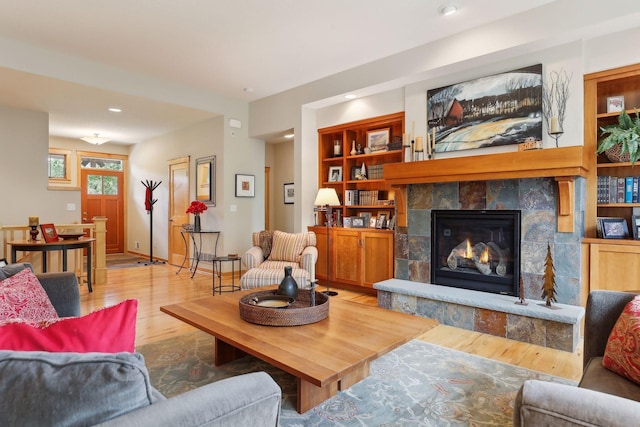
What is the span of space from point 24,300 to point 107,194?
301 inches

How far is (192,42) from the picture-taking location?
12.8 feet

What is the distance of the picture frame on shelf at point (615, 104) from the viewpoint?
3.11 meters

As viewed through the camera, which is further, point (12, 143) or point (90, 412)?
point (12, 143)

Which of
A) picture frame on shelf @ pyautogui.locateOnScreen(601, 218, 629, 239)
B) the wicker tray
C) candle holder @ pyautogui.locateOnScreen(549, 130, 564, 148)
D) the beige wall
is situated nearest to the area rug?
the wicker tray

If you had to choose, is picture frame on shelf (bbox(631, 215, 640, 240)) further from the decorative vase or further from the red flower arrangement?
the red flower arrangement

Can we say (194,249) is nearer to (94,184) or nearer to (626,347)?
(94,184)

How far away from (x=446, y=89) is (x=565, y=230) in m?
1.83

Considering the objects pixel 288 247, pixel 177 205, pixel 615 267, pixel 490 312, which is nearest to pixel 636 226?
pixel 615 267

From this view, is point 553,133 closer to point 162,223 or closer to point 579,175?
point 579,175

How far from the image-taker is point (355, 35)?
12.2ft

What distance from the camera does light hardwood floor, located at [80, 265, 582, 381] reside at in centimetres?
265

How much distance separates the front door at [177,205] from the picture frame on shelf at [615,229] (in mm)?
6085

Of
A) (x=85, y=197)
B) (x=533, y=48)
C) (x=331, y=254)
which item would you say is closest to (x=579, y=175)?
(x=533, y=48)

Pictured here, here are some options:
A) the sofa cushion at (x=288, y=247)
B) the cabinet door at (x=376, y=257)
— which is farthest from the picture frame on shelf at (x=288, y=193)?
the cabinet door at (x=376, y=257)
